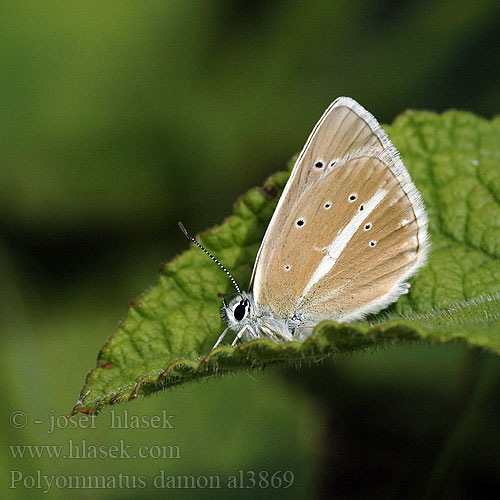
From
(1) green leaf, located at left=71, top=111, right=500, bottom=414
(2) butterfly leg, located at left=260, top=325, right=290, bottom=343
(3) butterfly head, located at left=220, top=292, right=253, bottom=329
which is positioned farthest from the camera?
(2) butterfly leg, located at left=260, top=325, right=290, bottom=343

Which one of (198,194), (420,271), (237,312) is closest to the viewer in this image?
(237,312)

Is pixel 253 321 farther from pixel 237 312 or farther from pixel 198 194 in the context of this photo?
pixel 198 194

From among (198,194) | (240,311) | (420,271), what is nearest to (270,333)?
(240,311)

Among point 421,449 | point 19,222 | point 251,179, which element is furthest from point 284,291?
point 19,222

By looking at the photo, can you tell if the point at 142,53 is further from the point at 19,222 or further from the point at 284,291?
the point at 284,291

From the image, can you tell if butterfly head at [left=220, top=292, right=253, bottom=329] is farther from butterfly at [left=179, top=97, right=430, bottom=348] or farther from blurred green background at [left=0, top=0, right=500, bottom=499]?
blurred green background at [left=0, top=0, right=500, bottom=499]

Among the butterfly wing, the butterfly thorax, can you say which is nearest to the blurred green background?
the butterfly wing
